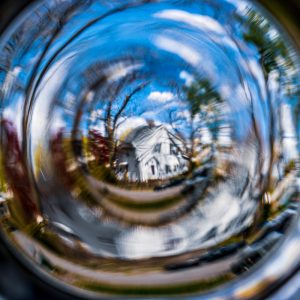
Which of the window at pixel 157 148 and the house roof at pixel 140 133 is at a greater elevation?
the house roof at pixel 140 133

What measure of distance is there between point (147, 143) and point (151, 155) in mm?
19

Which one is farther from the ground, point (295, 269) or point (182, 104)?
point (182, 104)

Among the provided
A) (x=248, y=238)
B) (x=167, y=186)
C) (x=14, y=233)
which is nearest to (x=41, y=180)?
(x=14, y=233)

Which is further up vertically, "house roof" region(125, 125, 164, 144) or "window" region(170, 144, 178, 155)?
"house roof" region(125, 125, 164, 144)

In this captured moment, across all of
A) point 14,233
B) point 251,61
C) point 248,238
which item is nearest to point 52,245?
point 14,233

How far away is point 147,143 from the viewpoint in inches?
23.3

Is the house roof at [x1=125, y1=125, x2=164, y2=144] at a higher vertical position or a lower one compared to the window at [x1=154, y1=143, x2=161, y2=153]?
higher

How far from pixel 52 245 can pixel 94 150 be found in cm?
16

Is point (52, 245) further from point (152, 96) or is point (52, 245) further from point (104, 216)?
point (152, 96)

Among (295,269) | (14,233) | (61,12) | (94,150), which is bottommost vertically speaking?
(295,269)

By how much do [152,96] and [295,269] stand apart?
325 mm

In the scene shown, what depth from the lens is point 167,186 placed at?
0.61 m

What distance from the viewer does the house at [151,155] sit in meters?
0.59

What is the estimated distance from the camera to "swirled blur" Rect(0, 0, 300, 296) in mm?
600
